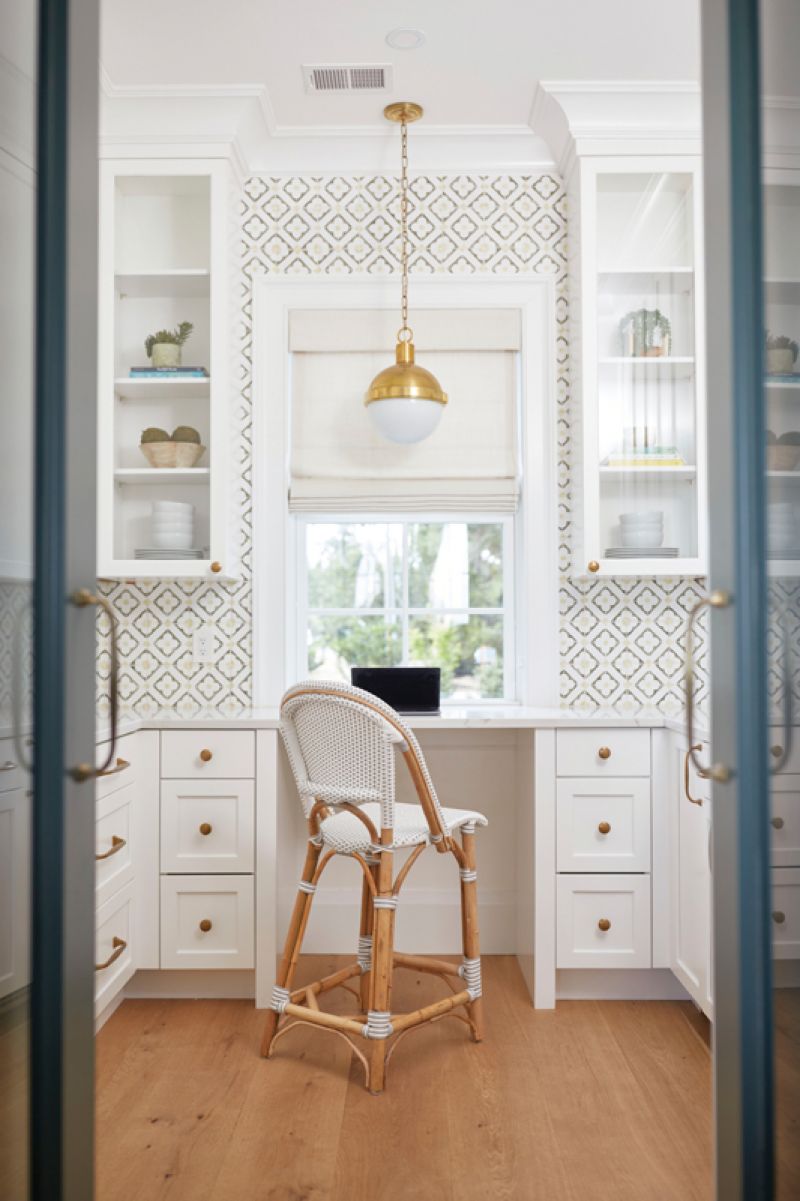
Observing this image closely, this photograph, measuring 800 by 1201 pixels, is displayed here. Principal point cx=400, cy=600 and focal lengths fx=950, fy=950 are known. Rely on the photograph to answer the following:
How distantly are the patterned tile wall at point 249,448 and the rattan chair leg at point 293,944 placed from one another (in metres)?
0.91

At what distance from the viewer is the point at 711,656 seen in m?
1.42

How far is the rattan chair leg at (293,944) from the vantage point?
2480 mm

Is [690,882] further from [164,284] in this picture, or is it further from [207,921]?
[164,284]

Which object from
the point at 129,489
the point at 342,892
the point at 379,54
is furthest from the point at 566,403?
the point at 342,892

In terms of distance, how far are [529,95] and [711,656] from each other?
242cm

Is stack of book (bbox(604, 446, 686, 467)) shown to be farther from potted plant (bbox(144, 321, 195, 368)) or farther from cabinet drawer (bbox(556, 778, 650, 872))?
potted plant (bbox(144, 321, 195, 368))

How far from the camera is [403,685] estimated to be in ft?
10.1

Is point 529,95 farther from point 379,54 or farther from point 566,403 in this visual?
point 566,403

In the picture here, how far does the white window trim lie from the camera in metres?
3.34

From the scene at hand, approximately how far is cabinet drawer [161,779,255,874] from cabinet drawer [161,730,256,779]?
0.07ft

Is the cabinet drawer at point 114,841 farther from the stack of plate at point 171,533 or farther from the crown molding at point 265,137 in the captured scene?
the crown molding at point 265,137

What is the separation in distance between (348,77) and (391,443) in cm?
116

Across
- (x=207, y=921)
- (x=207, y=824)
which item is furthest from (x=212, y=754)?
(x=207, y=921)

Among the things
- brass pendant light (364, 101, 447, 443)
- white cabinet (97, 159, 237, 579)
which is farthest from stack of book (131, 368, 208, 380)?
brass pendant light (364, 101, 447, 443)
